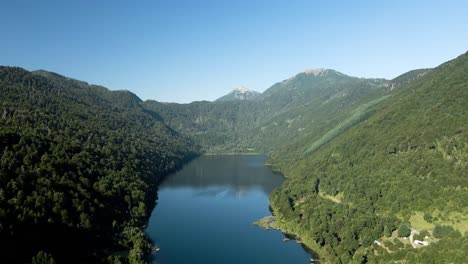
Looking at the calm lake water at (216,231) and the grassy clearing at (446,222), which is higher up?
the grassy clearing at (446,222)

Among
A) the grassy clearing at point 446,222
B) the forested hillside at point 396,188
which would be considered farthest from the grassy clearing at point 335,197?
the grassy clearing at point 446,222

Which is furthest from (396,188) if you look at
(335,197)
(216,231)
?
(216,231)

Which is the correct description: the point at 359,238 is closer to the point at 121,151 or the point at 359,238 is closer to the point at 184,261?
the point at 184,261

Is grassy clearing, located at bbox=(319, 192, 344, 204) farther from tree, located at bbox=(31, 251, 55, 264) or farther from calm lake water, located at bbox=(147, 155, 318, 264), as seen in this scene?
tree, located at bbox=(31, 251, 55, 264)

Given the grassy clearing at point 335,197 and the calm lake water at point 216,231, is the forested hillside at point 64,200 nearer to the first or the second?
the calm lake water at point 216,231

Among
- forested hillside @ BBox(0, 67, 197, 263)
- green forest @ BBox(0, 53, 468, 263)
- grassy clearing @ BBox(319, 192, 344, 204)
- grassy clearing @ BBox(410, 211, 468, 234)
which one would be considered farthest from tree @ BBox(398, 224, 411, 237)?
forested hillside @ BBox(0, 67, 197, 263)
